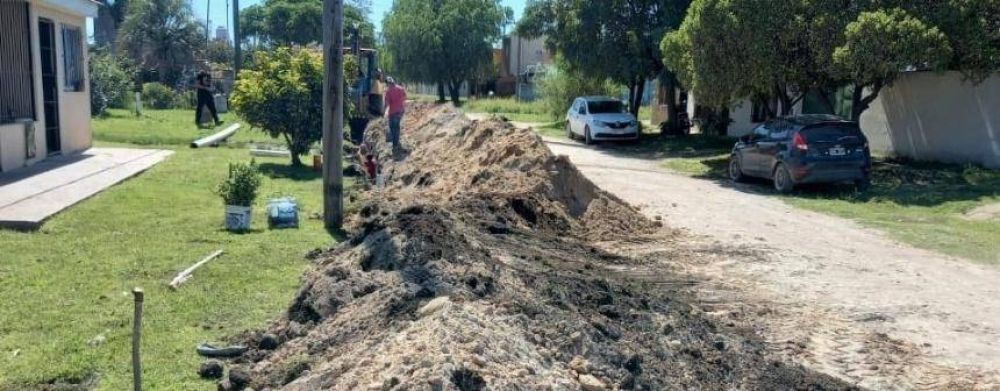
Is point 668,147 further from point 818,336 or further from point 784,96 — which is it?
point 818,336

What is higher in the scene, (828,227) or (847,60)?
(847,60)

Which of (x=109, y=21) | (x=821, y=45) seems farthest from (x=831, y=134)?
(x=109, y=21)

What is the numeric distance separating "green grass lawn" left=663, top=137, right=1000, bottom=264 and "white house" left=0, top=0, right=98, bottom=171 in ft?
42.6

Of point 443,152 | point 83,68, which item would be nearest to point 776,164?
point 443,152

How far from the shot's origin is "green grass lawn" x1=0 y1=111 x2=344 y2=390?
19.4 feet

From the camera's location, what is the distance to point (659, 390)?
509 centimetres

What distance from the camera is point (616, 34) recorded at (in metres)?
29.0

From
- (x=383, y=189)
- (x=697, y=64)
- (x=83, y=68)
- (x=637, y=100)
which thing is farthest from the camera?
(x=637, y=100)

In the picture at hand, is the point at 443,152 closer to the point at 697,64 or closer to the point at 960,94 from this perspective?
the point at 697,64

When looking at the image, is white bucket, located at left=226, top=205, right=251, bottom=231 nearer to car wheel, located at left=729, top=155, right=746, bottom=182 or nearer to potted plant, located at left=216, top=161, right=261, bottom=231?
potted plant, located at left=216, top=161, right=261, bottom=231

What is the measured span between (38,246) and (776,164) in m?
12.9

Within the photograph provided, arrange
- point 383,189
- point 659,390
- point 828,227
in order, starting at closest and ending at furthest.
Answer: point 659,390
point 828,227
point 383,189

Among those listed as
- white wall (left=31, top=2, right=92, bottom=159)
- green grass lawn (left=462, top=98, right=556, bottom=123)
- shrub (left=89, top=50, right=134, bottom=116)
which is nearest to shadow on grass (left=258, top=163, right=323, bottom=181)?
white wall (left=31, top=2, right=92, bottom=159)

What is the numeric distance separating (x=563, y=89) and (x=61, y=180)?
2877 centimetres
